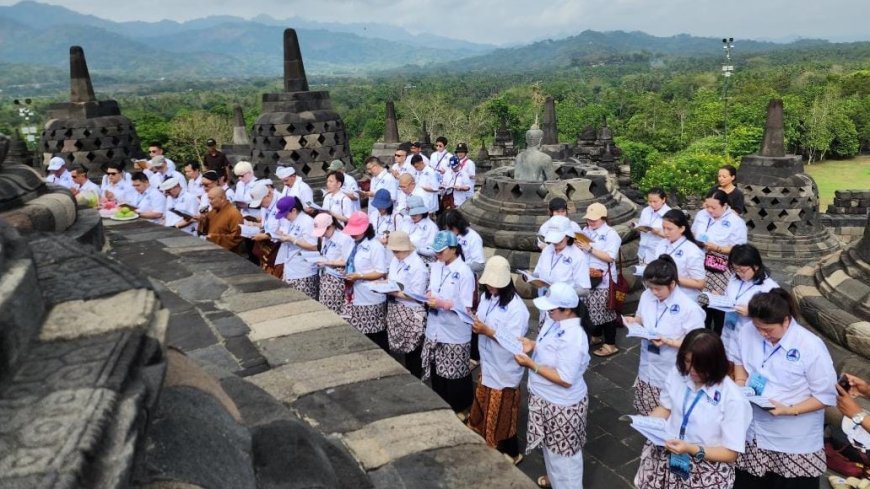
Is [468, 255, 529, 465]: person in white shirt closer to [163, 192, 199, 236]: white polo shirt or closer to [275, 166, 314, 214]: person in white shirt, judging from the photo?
[275, 166, 314, 214]: person in white shirt

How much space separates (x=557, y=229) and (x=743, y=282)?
5.60 feet

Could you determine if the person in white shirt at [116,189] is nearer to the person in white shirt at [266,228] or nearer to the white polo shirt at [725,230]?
the person in white shirt at [266,228]

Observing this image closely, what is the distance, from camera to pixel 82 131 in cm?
938

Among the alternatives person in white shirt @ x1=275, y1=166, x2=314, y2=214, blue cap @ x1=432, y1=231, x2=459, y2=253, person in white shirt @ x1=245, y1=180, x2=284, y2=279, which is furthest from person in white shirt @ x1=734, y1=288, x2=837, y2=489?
person in white shirt @ x1=275, y1=166, x2=314, y2=214

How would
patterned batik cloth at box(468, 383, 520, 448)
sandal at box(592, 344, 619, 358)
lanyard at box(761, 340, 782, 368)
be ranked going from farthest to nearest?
sandal at box(592, 344, 619, 358) < patterned batik cloth at box(468, 383, 520, 448) < lanyard at box(761, 340, 782, 368)

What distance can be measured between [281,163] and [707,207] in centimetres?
612

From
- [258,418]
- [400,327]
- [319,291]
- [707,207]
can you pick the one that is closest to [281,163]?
[319,291]

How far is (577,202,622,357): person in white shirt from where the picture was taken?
253 inches

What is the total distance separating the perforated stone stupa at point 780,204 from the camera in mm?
11578

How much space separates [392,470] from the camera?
109 inches

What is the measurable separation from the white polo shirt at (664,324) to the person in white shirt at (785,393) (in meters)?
0.63

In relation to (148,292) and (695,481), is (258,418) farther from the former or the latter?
(695,481)

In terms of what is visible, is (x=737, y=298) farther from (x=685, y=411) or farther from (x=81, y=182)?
(x=81, y=182)

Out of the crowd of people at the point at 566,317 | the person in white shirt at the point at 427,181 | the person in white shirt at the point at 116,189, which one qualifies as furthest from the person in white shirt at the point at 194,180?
the person in white shirt at the point at 427,181
